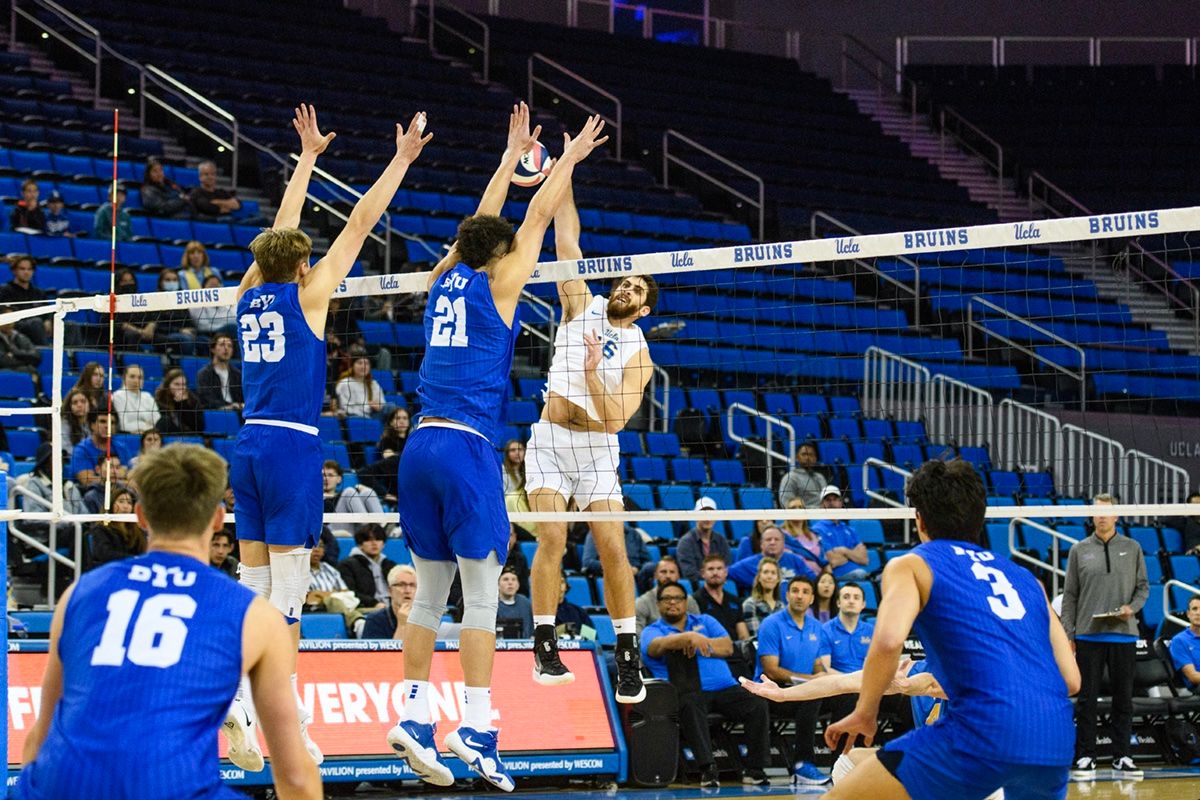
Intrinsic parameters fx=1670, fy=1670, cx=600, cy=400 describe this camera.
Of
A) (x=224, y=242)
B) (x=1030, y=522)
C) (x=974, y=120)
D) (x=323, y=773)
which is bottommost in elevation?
(x=323, y=773)

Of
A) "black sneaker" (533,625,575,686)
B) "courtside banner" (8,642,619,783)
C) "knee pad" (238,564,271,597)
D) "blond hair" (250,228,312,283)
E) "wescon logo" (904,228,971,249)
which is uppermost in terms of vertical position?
"wescon logo" (904,228,971,249)

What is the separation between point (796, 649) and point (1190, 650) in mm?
4155

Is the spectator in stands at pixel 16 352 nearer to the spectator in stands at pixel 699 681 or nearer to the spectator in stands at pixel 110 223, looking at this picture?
the spectator in stands at pixel 110 223

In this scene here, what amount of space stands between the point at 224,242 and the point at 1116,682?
11.2 m

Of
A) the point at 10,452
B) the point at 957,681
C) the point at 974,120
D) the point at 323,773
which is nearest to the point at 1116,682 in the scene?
the point at 323,773

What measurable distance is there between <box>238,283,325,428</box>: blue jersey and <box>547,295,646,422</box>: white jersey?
5.12 ft

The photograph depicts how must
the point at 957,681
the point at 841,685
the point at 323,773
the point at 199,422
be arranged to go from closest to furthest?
the point at 957,681
the point at 841,685
the point at 323,773
the point at 199,422

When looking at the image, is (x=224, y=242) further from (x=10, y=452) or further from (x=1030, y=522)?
(x=1030, y=522)

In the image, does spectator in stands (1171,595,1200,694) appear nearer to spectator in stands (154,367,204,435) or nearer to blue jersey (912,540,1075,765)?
spectator in stands (154,367,204,435)

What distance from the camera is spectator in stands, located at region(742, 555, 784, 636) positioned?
14.9 meters

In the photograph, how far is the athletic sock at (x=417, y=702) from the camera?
8.10m

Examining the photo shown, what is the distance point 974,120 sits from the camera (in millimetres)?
31438

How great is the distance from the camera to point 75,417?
564 inches

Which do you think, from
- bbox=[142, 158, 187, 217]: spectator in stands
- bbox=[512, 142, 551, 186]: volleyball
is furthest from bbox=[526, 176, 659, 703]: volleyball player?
bbox=[142, 158, 187, 217]: spectator in stands
